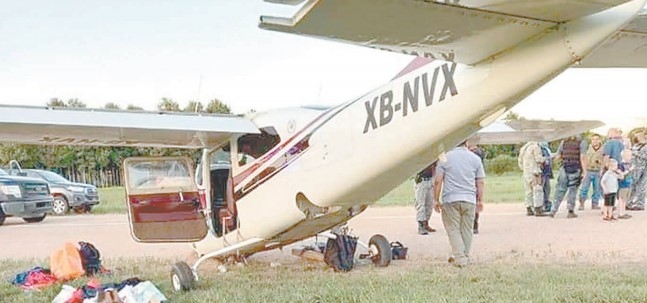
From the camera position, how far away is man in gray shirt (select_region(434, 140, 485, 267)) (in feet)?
27.3

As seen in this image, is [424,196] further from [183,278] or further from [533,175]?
[183,278]

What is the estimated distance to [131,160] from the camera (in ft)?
27.3

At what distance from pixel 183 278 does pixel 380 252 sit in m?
2.89

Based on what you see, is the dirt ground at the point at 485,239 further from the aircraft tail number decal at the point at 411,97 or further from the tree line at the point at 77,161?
the tree line at the point at 77,161

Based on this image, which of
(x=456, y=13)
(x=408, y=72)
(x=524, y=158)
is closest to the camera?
(x=456, y=13)

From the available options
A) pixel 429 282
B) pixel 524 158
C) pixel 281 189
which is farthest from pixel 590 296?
pixel 524 158

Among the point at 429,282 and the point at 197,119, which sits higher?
the point at 197,119

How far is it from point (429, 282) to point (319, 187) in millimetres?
1582

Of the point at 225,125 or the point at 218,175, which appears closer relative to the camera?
the point at 225,125

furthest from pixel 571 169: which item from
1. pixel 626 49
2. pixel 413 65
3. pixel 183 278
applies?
pixel 183 278

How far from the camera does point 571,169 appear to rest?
44.5 feet

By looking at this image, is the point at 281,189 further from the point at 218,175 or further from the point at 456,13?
the point at 456,13

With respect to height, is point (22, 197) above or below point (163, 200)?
above

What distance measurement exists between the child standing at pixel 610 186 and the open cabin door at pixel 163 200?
8441mm
